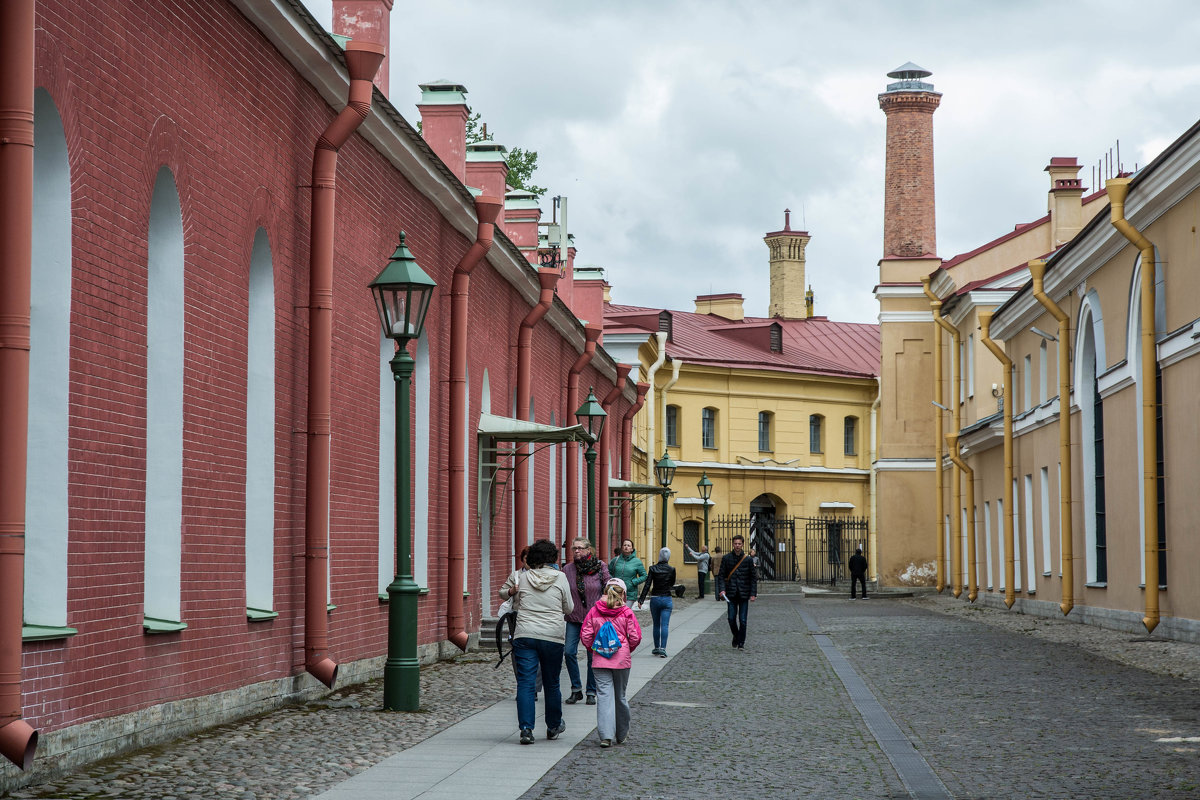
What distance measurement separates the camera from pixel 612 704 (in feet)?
33.2

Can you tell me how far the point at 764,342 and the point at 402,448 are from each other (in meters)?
46.4

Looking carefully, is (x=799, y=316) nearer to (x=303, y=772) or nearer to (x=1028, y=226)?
(x=1028, y=226)

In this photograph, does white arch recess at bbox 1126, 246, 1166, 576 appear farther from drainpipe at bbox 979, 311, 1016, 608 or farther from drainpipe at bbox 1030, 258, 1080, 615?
drainpipe at bbox 979, 311, 1016, 608

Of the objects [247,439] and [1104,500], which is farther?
[1104,500]

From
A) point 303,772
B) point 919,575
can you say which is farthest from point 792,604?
point 303,772

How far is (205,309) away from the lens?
10352 mm

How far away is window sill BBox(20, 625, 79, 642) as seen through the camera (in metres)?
7.49

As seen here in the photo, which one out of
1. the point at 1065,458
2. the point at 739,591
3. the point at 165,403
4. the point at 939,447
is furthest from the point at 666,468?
the point at 165,403

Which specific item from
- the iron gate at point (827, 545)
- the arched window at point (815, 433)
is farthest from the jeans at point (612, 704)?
the arched window at point (815, 433)

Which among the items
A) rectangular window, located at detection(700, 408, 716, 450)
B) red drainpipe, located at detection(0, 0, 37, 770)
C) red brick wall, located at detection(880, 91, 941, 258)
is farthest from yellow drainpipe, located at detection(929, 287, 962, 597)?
red drainpipe, located at detection(0, 0, 37, 770)

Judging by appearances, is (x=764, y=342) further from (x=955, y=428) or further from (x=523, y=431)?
(x=523, y=431)

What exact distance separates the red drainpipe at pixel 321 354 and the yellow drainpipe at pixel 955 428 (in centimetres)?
2640

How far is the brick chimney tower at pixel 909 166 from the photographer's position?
160ft

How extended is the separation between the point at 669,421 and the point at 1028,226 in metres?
17.3
